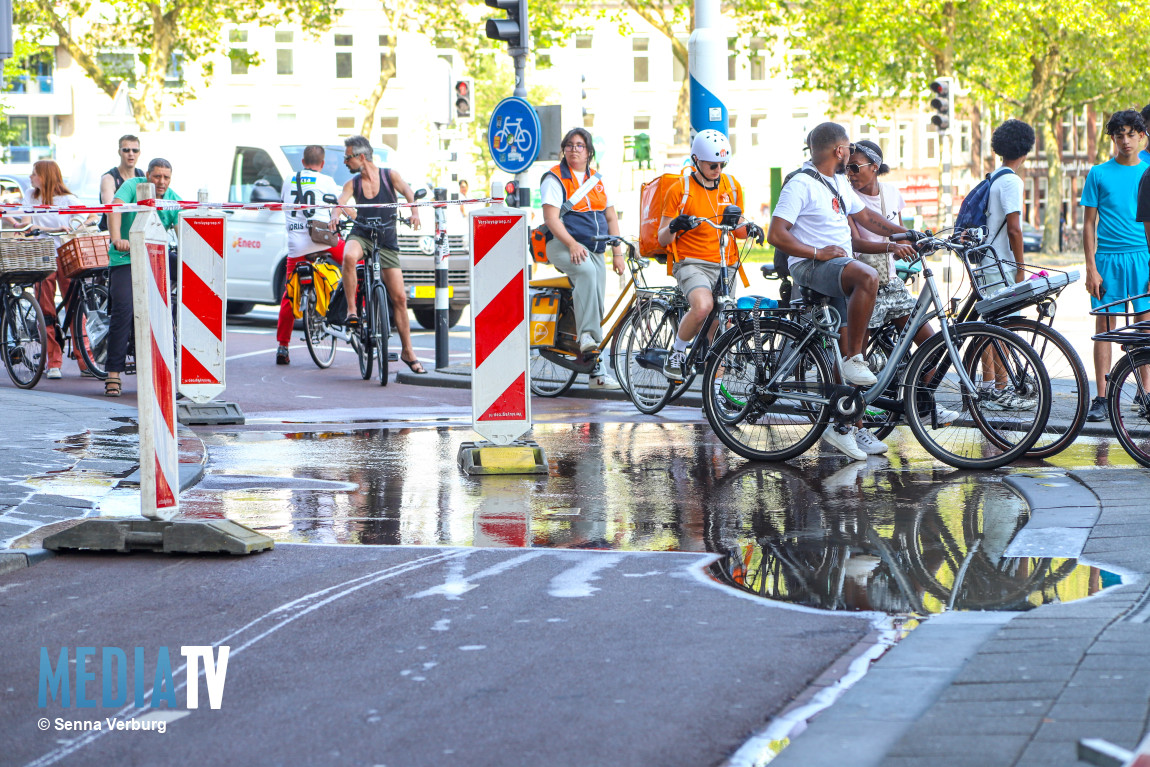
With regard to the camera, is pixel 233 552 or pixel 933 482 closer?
Answer: pixel 233 552

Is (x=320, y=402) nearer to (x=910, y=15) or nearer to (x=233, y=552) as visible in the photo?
(x=233, y=552)

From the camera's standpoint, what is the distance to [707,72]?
39.8 feet

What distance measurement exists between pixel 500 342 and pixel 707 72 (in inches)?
185

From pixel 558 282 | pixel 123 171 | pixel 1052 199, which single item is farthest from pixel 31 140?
pixel 558 282

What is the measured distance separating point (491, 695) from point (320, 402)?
7.89 meters

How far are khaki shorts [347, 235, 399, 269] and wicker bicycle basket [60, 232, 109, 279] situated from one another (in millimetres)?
2052

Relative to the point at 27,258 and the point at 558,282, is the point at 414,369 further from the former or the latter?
the point at 27,258

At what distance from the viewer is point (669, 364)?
10.2 m

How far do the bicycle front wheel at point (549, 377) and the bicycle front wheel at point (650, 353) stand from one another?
3.48 ft

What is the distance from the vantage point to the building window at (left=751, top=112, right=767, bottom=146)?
258 ft

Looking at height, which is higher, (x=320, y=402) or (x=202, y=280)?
(x=202, y=280)

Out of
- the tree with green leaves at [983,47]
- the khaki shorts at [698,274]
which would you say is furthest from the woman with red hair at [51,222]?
the tree with green leaves at [983,47]

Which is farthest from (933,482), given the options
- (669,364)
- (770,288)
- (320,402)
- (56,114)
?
(56,114)

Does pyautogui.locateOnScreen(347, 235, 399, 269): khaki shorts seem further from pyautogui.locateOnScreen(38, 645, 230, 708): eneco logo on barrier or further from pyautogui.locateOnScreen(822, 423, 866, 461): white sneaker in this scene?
pyautogui.locateOnScreen(38, 645, 230, 708): eneco logo on barrier
